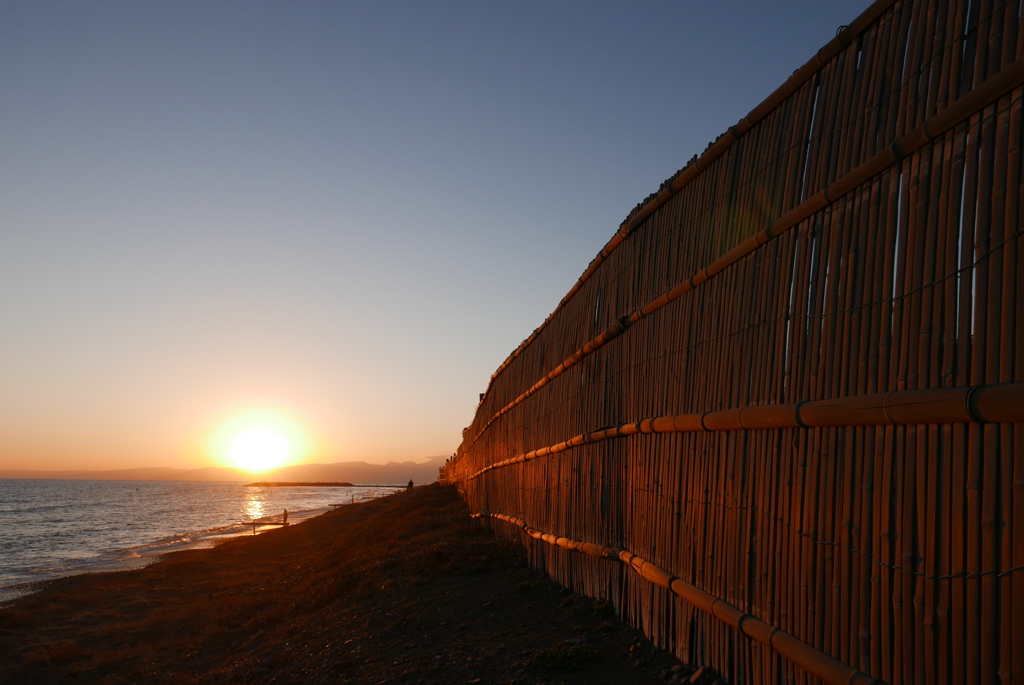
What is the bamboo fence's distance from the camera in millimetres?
2504

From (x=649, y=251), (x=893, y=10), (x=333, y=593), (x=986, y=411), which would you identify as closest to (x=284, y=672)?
(x=333, y=593)

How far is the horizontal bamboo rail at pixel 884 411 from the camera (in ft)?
7.82

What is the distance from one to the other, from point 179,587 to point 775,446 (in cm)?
1618

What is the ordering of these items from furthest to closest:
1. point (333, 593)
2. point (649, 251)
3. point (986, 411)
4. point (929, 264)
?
point (333, 593), point (649, 251), point (929, 264), point (986, 411)

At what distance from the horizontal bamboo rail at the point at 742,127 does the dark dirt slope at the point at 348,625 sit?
337cm

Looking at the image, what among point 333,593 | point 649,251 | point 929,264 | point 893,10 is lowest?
point 333,593

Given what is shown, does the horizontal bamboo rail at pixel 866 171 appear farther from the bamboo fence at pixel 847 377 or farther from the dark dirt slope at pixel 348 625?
the dark dirt slope at pixel 348 625

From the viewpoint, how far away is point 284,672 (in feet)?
23.5

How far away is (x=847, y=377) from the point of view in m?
3.19

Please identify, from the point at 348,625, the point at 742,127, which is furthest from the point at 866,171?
the point at 348,625

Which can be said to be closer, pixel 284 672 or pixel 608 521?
pixel 608 521

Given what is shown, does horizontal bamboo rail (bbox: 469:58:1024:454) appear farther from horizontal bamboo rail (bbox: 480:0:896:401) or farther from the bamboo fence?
horizontal bamboo rail (bbox: 480:0:896:401)

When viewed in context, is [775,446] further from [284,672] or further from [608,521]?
[284,672]

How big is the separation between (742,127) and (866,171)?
56.5 inches
